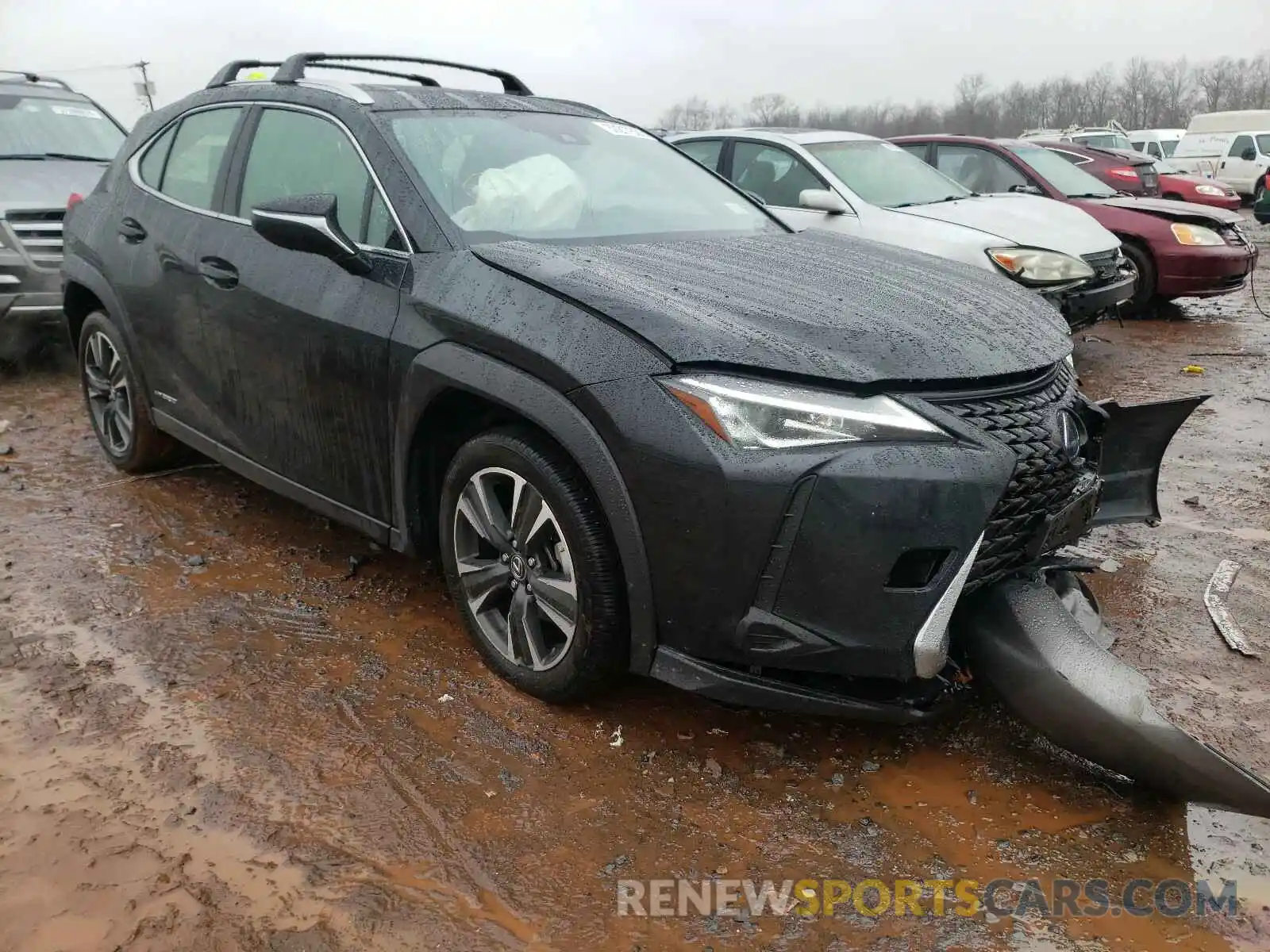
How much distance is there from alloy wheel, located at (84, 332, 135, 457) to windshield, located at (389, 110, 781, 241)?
2011 millimetres

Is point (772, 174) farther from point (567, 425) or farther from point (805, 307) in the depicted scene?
point (567, 425)

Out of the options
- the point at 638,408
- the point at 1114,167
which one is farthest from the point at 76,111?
the point at 1114,167

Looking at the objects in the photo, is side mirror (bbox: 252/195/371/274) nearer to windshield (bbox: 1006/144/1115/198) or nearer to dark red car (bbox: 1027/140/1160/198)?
windshield (bbox: 1006/144/1115/198)

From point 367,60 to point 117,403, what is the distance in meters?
1.91

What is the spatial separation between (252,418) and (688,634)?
195cm

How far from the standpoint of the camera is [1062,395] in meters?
2.63

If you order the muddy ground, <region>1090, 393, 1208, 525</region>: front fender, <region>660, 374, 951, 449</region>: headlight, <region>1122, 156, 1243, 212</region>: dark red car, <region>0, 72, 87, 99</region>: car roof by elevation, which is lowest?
the muddy ground

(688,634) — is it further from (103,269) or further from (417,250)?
(103,269)

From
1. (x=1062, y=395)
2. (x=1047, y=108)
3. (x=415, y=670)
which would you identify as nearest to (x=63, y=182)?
(x=415, y=670)

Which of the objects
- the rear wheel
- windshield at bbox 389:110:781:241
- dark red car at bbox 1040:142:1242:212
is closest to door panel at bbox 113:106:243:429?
windshield at bbox 389:110:781:241

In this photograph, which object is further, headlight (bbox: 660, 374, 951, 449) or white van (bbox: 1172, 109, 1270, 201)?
white van (bbox: 1172, 109, 1270, 201)

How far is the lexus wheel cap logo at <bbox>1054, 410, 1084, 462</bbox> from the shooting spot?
2.47 meters

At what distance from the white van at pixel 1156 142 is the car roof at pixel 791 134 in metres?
25.1

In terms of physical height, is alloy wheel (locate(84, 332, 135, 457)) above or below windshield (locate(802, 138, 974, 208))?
below
